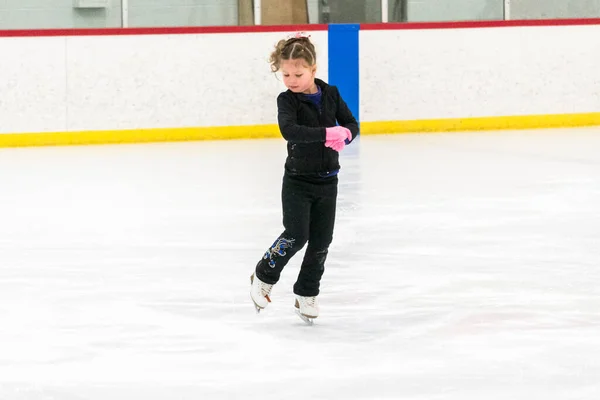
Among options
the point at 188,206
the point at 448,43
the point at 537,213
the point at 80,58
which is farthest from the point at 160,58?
the point at 537,213

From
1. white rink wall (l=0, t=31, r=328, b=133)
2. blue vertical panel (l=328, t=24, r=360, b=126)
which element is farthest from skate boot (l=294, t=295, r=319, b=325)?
blue vertical panel (l=328, t=24, r=360, b=126)

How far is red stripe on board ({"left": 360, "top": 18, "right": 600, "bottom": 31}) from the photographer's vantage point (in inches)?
463

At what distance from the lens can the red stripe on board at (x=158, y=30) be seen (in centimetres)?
1055

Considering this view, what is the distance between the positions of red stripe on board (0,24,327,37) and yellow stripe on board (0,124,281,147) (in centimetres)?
92

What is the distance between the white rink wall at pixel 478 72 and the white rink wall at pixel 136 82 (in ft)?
2.11

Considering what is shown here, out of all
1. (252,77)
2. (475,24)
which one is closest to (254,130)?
(252,77)

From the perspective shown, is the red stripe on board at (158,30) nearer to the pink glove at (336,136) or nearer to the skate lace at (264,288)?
the skate lace at (264,288)

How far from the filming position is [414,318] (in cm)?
372

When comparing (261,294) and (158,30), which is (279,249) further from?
(158,30)

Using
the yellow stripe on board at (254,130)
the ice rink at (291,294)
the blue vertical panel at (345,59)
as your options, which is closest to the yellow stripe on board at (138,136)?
the yellow stripe on board at (254,130)

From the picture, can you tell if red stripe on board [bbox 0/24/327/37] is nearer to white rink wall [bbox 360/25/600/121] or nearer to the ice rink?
white rink wall [bbox 360/25/600/121]

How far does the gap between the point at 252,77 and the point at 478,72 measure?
240 cm

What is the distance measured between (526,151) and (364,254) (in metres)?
4.95

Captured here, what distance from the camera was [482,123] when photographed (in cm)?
1195
